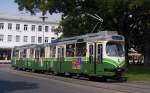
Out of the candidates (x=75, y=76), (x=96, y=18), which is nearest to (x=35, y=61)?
(x=96, y=18)

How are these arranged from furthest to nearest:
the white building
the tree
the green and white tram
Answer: the white building → the tree → the green and white tram

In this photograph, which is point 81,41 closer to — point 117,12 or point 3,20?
point 117,12

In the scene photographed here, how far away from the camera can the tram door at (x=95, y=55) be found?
31.8 metres

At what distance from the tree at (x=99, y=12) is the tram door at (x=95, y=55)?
36.0 ft

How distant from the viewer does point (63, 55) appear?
38500 millimetres

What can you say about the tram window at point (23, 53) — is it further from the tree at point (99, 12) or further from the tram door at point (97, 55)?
the tram door at point (97, 55)

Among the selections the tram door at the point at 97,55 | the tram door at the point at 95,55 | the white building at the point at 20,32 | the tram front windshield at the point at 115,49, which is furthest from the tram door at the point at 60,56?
the white building at the point at 20,32

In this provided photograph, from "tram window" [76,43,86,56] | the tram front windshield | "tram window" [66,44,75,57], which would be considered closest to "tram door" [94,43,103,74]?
the tram front windshield

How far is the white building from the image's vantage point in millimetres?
109062

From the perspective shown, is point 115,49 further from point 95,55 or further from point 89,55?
point 89,55

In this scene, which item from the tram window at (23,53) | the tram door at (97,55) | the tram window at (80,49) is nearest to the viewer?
the tram door at (97,55)

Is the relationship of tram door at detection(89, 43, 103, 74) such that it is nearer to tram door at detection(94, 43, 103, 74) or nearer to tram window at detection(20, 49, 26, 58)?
tram door at detection(94, 43, 103, 74)

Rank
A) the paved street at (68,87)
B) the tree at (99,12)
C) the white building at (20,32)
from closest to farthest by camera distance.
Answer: the paved street at (68,87), the tree at (99,12), the white building at (20,32)

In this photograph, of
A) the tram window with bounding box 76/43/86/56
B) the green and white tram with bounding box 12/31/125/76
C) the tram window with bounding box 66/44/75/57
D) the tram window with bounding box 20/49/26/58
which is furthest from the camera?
the tram window with bounding box 20/49/26/58
